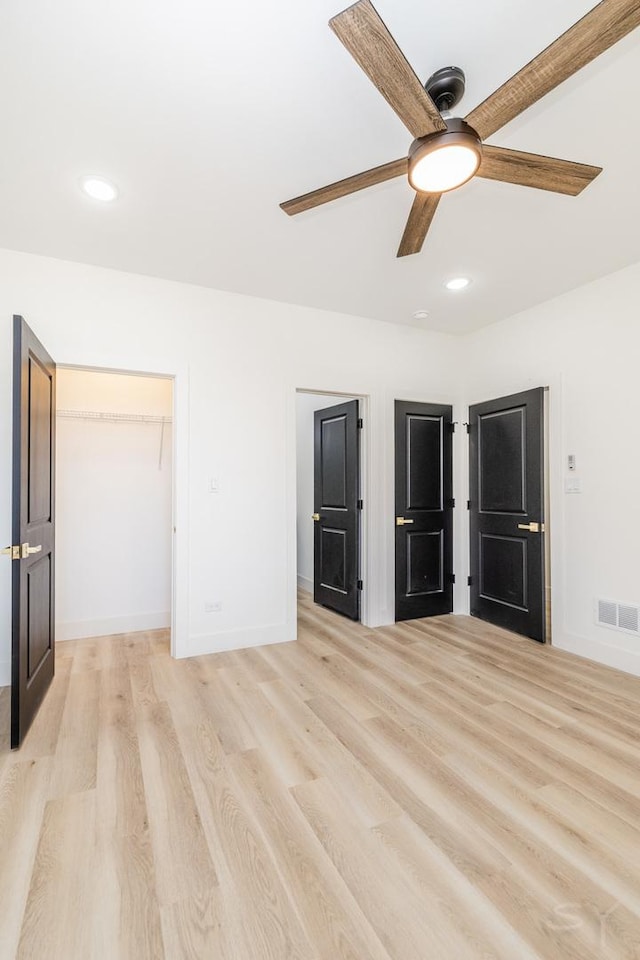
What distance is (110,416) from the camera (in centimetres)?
399

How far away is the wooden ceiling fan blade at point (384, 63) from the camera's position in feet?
4.02

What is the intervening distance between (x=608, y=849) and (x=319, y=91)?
3.00 m

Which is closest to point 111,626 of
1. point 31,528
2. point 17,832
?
point 31,528

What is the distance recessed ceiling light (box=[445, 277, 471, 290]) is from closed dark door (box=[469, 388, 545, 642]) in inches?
40.5

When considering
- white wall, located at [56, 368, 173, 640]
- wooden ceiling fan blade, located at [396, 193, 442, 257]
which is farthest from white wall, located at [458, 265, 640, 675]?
white wall, located at [56, 368, 173, 640]

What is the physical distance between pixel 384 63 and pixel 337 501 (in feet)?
11.7

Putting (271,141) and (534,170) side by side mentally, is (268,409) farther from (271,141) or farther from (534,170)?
(534,170)

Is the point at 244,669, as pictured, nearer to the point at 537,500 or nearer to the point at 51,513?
the point at 51,513

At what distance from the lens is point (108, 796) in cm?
189

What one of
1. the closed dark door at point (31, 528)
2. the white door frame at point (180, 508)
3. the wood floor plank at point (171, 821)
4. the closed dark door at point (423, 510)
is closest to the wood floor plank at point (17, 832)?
the closed dark door at point (31, 528)

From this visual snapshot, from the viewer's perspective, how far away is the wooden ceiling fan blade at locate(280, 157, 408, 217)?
1797 mm

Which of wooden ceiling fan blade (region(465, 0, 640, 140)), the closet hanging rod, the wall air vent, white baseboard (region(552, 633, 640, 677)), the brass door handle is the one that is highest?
wooden ceiling fan blade (region(465, 0, 640, 140))

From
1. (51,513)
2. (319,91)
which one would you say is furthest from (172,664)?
(319,91)

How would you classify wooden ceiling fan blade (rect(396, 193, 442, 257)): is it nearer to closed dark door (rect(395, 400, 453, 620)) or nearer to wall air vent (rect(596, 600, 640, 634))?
closed dark door (rect(395, 400, 453, 620))
